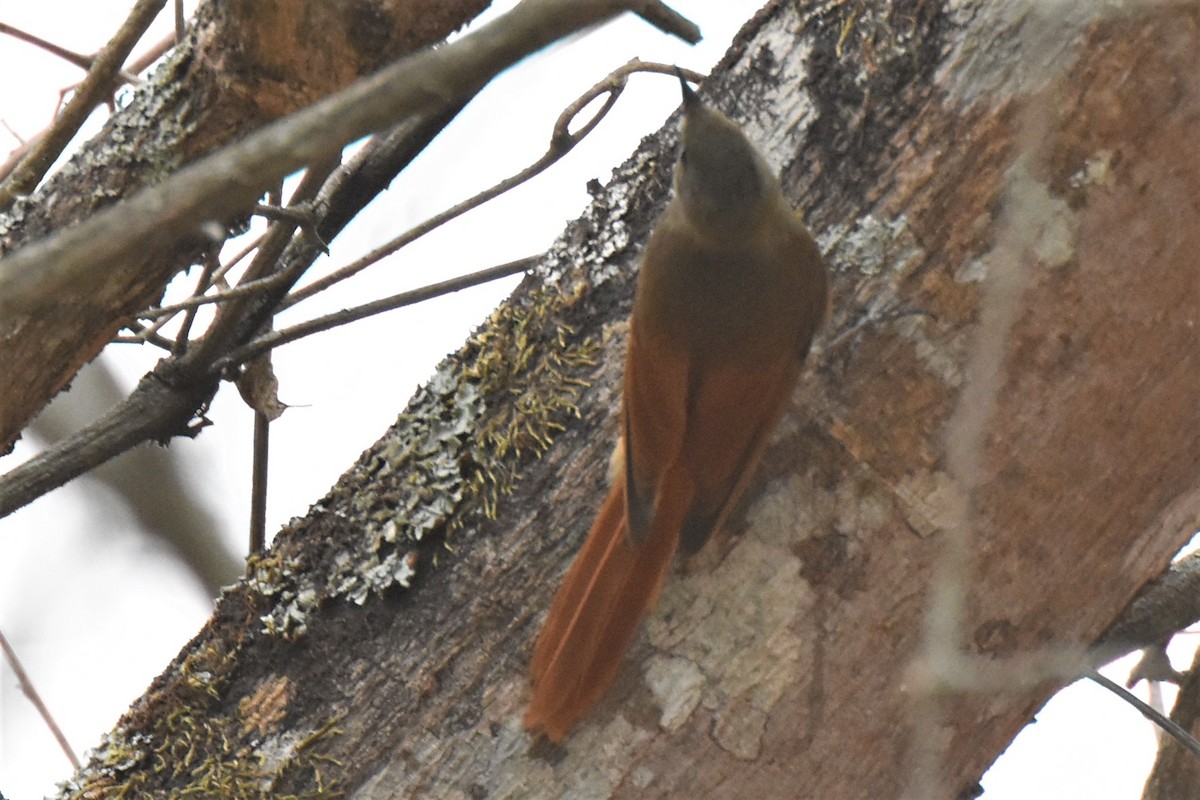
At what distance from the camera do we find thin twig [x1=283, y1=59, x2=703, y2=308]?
228 cm

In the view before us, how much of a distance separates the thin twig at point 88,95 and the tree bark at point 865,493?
790 mm

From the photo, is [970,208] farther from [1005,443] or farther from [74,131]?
[74,131]

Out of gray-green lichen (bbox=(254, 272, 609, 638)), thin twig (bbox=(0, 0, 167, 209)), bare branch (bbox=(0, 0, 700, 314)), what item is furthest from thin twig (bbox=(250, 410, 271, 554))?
bare branch (bbox=(0, 0, 700, 314))

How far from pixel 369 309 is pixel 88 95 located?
568mm

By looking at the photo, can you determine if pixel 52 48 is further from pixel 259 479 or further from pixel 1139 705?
pixel 1139 705

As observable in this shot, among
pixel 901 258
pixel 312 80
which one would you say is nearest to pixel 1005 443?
pixel 901 258

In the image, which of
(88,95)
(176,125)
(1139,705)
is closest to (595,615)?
(1139,705)

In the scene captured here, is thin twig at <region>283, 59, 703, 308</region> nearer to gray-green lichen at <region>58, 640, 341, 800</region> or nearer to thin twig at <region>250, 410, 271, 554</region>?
thin twig at <region>250, 410, 271, 554</region>

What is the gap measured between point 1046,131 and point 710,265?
25.1 inches

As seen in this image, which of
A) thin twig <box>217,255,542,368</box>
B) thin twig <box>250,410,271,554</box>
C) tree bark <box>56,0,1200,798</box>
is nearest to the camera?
tree bark <box>56,0,1200,798</box>

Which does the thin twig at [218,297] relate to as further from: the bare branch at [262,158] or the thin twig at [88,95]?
the bare branch at [262,158]

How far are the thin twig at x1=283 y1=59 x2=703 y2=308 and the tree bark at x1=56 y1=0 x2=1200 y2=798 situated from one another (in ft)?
1.70

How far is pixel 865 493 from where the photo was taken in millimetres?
1685

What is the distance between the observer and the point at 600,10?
3.43ft
